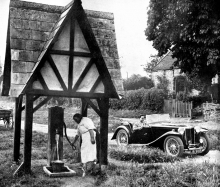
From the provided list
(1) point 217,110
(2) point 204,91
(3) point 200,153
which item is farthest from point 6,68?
(2) point 204,91

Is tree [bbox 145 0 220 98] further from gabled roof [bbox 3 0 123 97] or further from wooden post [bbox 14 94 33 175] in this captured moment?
wooden post [bbox 14 94 33 175]

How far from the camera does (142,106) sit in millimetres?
32875

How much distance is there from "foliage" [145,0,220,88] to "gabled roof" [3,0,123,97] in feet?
48.6

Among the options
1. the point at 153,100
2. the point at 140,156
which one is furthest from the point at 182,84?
the point at 140,156

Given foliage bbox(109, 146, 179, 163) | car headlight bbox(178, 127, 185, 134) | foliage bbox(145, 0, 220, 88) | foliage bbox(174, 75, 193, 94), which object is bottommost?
foliage bbox(109, 146, 179, 163)

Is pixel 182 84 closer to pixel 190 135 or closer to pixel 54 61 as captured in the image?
pixel 190 135

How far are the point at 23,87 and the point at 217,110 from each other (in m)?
21.8

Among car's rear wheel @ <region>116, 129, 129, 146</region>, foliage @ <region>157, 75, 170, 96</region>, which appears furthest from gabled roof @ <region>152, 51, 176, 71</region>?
car's rear wheel @ <region>116, 129, 129, 146</region>

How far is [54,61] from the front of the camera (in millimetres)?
8602

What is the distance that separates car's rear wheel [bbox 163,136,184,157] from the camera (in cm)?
1213

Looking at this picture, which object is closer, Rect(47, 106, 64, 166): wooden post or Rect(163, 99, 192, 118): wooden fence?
Rect(47, 106, 64, 166): wooden post

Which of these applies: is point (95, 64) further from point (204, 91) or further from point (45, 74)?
point (204, 91)

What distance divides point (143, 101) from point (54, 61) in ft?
81.6

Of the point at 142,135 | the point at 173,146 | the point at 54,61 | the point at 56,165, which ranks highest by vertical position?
the point at 54,61
